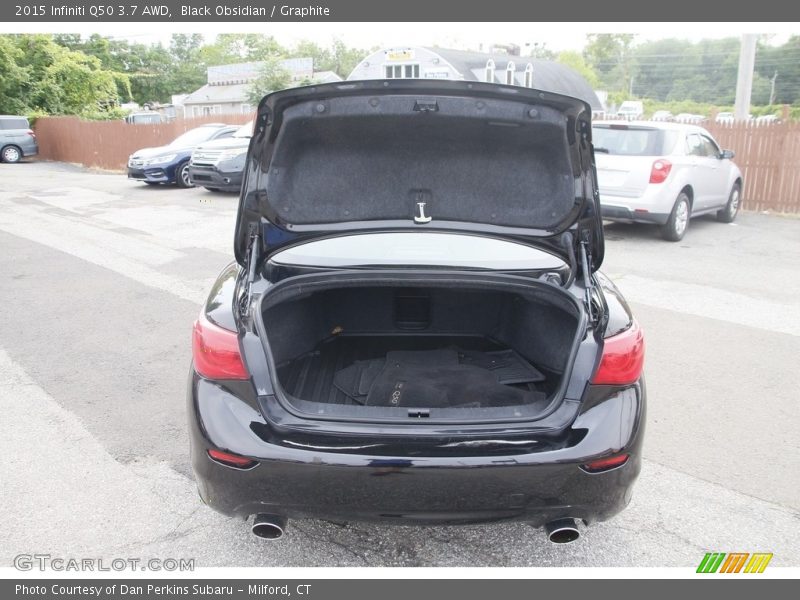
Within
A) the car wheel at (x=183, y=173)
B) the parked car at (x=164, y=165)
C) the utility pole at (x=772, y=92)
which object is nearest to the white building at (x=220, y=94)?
the parked car at (x=164, y=165)

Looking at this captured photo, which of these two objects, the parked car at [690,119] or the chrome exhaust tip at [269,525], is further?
the parked car at [690,119]

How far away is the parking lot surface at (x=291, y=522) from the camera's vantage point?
8.83 ft

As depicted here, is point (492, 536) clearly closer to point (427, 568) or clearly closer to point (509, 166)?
point (427, 568)

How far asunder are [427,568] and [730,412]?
2369mm

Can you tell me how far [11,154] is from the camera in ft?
80.6

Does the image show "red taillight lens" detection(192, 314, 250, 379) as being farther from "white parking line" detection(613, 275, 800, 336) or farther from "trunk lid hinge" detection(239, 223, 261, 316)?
"white parking line" detection(613, 275, 800, 336)

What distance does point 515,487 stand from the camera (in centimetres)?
214

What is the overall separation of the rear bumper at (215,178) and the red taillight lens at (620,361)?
40.5ft

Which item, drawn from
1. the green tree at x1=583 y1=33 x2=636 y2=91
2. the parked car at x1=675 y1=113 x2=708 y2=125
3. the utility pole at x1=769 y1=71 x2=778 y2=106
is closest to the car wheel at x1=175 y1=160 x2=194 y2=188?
the parked car at x1=675 y1=113 x2=708 y2=125

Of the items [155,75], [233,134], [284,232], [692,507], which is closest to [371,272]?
[284,232]

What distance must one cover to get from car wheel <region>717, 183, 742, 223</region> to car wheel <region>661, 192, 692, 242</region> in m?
2.13

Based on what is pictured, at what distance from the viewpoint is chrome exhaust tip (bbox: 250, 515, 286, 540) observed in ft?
7.35

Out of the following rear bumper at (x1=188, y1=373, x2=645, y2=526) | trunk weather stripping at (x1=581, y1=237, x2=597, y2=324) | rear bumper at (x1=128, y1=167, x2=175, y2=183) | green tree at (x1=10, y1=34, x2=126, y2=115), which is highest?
green tree at (x1=10, y1=34, x2=126, y2=115)

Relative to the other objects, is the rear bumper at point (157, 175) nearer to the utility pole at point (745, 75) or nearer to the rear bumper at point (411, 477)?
the utility pole at point (745, 75)
